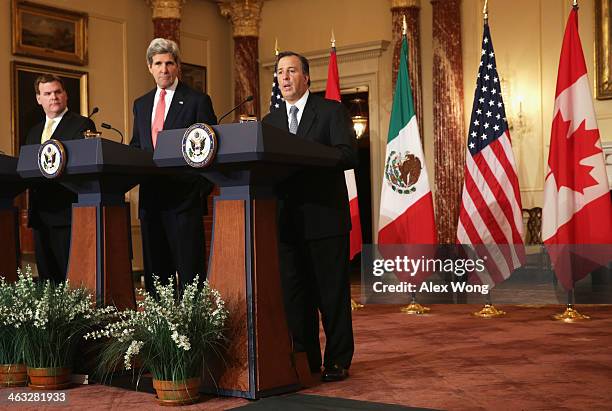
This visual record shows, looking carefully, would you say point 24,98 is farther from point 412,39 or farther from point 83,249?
point 83,249

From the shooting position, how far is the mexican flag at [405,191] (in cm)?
756

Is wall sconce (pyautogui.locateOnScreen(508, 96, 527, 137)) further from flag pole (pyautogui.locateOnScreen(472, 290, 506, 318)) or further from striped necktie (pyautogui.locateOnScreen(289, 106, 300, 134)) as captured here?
striped necktie (pyautogui.locateOnScreen(289, 106, 300, 134))

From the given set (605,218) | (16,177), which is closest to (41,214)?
(16,177)

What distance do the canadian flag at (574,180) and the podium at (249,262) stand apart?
12.3 ft

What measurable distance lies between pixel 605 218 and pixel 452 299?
4.47ft

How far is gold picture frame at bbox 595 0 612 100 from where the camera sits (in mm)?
9727

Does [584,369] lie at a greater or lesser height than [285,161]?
lesser

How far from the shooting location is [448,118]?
10836mm

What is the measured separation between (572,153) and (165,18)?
22.4 feet

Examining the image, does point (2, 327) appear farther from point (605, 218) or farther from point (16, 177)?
point (605, 218)

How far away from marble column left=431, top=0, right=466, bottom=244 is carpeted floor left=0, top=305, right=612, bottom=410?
428cm

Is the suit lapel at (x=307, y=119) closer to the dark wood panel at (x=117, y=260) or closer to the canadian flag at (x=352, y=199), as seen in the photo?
the dark wood panel at (x=117, y=260)

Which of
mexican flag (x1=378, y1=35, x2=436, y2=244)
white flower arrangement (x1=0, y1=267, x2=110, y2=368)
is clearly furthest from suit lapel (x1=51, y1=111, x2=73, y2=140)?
mexican flag (x1=378, y1=35, x2=436, y2=244)

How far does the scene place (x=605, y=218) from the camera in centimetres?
670
